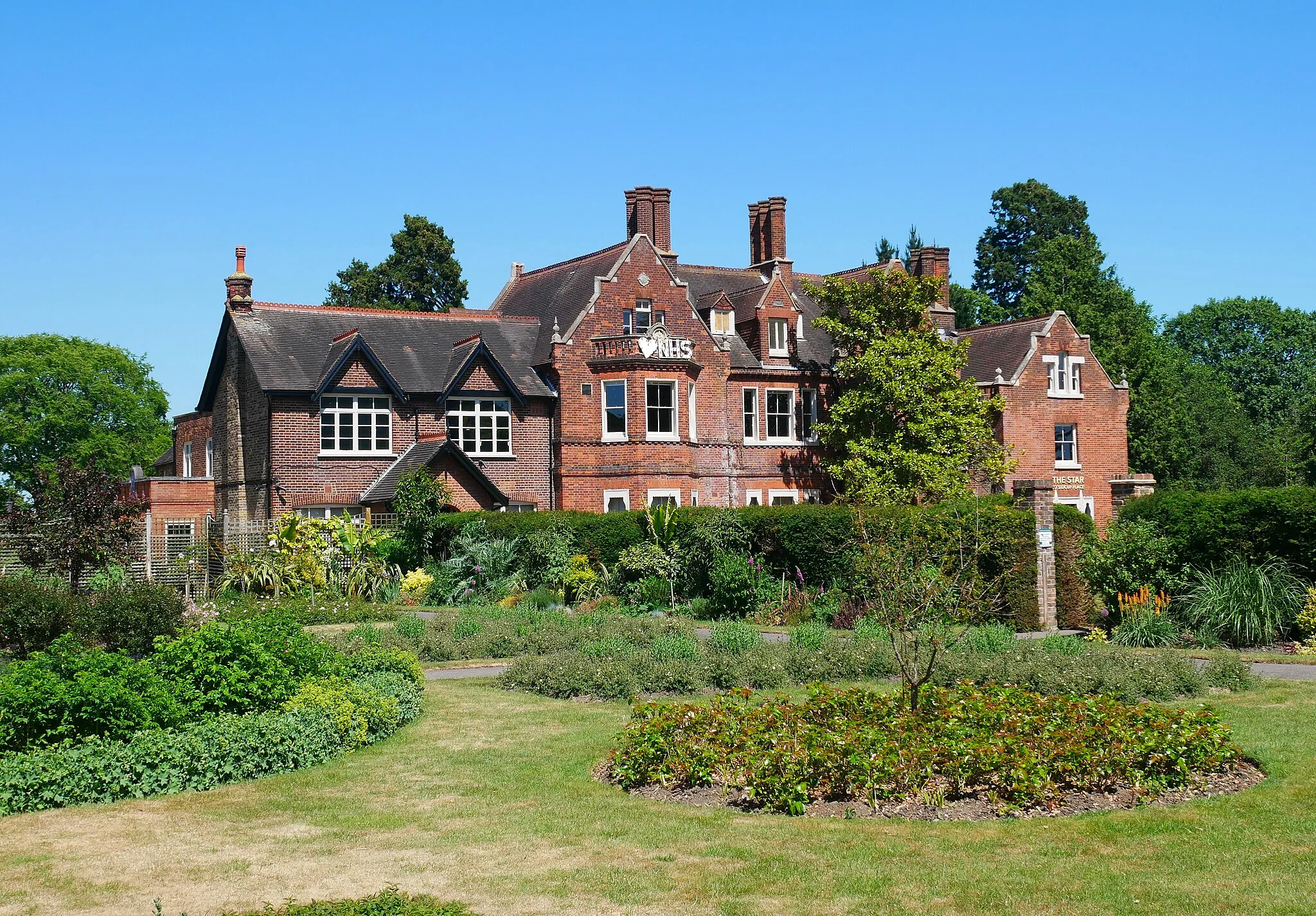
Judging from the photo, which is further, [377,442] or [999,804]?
[377,442]

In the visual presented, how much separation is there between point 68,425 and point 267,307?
45657mm

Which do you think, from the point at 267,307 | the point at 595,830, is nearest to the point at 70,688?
the point at 595,830

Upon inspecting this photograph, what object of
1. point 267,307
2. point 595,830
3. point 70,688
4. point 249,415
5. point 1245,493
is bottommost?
point 595,830

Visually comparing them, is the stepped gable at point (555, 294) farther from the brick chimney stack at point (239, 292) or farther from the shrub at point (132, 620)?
the shrub at point (132, 620)

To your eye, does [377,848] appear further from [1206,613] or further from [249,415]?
[249,415]

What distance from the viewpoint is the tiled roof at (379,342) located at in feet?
129

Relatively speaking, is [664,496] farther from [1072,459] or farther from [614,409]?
[1072,459]

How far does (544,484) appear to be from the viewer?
41688mm

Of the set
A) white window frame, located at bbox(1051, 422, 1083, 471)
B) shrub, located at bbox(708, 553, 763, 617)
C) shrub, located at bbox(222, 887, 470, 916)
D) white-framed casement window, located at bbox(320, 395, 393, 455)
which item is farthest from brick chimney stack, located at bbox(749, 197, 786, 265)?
shrub, located at bbox(222, 887, 470, 916)

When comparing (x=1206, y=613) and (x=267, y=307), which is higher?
(x=267, y=307)

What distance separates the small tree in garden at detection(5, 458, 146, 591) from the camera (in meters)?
27.7

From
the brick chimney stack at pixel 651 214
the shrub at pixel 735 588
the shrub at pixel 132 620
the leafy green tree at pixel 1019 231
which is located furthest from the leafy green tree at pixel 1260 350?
the shrub at pixel 132 620

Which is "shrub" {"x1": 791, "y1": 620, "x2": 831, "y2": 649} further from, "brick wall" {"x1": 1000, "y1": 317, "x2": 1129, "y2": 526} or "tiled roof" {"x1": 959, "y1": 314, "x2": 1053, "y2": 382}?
"tiled roof" {"x1": 959, "y1": 314, "x2": 1053, "y2": 382}

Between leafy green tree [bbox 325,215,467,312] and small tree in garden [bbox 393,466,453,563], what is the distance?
1190 inches
